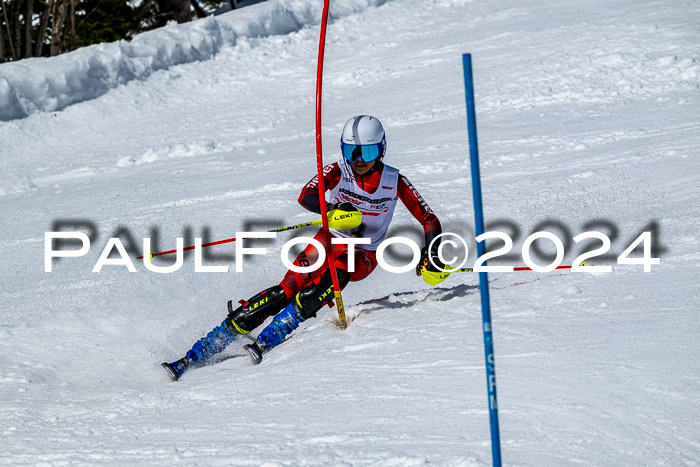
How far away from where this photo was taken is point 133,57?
12367 mm

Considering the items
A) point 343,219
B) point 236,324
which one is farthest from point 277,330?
point 343,219

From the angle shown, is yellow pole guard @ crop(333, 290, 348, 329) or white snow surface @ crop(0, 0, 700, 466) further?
yellow pole guard @ crop(333, 290, 348, 329)

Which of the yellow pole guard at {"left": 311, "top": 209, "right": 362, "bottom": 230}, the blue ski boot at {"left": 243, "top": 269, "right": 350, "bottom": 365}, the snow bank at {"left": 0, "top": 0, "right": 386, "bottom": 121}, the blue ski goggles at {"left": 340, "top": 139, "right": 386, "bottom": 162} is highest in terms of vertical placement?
the snow bank at {"left": 0, "top": 0, "right": 386, "bottom": 121}

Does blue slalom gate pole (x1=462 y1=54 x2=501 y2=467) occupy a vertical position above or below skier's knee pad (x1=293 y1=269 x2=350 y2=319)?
above

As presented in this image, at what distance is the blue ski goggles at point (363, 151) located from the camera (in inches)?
191

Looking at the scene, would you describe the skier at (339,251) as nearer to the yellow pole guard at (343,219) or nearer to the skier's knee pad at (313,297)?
the skier's knee pad at (313,297)

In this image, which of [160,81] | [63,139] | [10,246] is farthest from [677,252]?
[160,81]

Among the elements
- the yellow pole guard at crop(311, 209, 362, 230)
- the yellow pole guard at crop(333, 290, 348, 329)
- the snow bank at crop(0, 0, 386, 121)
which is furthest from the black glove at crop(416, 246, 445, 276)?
the snow bank at crop(0, 0, 386, 121)

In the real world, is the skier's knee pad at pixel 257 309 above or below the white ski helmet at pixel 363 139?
below

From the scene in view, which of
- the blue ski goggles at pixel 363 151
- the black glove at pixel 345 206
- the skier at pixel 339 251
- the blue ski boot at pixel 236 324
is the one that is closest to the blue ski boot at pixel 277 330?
the skier at pixel 339 251

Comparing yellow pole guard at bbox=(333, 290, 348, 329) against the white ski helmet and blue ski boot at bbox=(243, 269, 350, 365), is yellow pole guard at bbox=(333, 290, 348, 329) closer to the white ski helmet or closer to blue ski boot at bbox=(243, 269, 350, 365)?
blue ski boot at bbox=(243, 269, 350, 365)

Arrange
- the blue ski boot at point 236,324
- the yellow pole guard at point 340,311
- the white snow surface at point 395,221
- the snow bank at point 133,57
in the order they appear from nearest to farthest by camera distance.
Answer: the white snow surface at point 395,221
the yellow pole guard at point 340,311
the blue ski boot at point 236,324
the snow bank at point 133,57

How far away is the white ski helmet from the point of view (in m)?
4.83

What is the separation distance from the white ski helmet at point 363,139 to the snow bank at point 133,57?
7214mm
